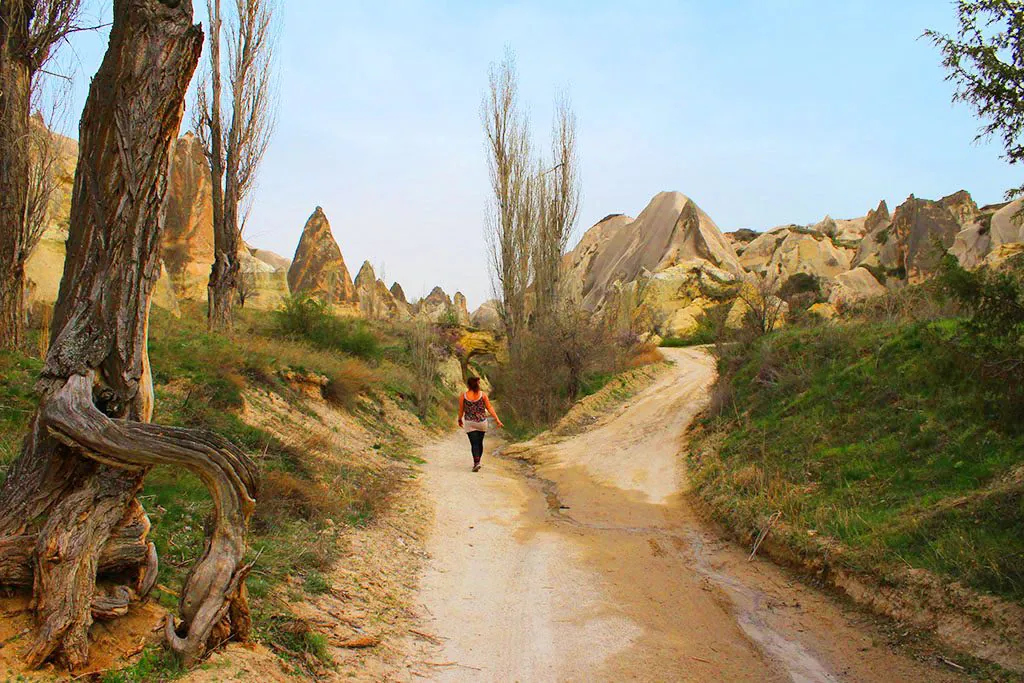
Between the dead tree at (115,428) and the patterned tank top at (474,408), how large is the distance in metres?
7.87

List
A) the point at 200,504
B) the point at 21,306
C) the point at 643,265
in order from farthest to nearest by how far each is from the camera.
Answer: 1. the point at 643,265
2. the point at 21,306
3. the point at 200,504

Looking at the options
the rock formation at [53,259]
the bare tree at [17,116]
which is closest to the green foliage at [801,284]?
the rock formation at [53,259]

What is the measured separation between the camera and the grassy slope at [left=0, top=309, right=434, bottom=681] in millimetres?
5293

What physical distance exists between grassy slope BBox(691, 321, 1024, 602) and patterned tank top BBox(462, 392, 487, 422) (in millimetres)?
3654

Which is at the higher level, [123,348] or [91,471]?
[123,348]

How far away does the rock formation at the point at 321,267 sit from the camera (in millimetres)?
43875

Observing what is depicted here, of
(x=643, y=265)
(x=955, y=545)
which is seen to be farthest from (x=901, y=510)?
(x=643, y=265)

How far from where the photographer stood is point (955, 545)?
629cm

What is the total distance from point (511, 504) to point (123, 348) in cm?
686

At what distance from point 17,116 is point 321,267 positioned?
120 feet

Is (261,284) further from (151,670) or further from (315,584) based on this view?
(151,670)

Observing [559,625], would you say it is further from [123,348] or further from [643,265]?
[643,265]

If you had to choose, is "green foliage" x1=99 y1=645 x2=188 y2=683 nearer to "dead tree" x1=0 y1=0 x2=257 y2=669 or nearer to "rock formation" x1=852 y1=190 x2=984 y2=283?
"dead tree" x1=0 y1=0 x2=257 y2=669

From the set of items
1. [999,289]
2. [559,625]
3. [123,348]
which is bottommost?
[559,625]
